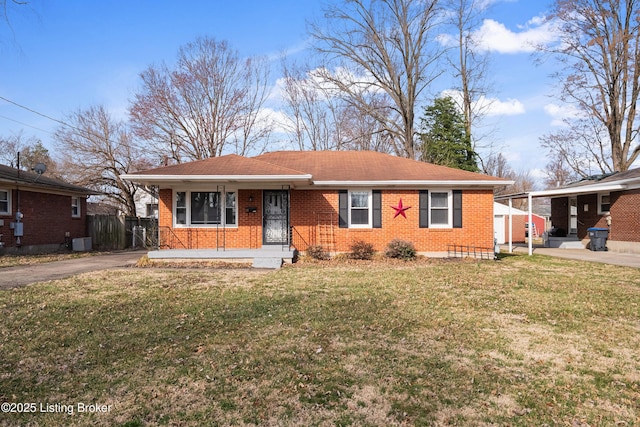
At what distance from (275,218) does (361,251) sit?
3184 millimetres

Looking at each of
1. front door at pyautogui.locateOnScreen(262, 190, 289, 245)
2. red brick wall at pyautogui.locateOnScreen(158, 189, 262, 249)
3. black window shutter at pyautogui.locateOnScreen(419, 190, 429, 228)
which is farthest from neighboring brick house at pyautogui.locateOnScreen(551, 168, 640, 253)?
red brick wall at pyautogui.locateOnScreen(158, 189, 262, 249)

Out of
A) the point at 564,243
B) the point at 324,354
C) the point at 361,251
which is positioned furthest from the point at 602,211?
the point at 324,354

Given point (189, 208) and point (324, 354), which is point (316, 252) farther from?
point (324, 354)

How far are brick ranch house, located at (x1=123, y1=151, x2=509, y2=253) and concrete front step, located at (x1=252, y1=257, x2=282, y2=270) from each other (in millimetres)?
1603

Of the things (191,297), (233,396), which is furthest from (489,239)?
(233,396)

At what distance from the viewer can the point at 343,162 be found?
15.8m

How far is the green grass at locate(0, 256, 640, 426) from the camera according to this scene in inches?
127

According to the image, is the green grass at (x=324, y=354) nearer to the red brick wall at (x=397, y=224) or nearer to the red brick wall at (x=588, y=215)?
the red brick wall at (x=397, y=224)

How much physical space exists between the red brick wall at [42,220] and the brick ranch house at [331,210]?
6978 mm

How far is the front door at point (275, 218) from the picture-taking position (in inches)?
528

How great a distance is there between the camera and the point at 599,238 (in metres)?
17.0

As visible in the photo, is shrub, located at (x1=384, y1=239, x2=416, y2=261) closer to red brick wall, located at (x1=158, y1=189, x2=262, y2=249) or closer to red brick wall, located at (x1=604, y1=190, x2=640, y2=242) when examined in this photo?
A: red brick wall, located at (x1=158, y1=189, x2=262, y2=249)

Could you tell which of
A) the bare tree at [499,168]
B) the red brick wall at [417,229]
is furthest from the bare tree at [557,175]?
the red brick wall at [417,229]

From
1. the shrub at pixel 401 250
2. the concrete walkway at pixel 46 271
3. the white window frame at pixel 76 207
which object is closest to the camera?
the concrete walkway at pixel 46 271
